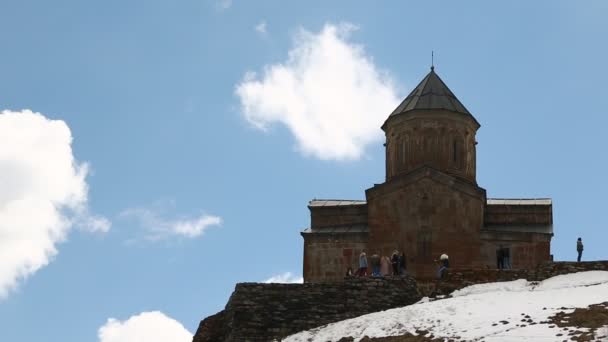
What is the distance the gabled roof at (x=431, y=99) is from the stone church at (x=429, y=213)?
3 cm

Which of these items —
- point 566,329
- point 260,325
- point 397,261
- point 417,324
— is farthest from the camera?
point 397,261

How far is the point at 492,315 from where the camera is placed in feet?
62.9

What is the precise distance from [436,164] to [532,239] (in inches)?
129

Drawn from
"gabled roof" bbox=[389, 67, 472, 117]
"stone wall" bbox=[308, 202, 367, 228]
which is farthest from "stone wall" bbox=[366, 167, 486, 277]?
"gabled roof" bbox=[389, 67, 472, 117]

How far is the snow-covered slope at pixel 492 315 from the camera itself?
1803 cm

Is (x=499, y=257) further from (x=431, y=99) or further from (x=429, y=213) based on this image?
(x=431, y=99)

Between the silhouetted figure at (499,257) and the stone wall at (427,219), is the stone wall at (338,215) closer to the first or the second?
the stone wall at (427,219)

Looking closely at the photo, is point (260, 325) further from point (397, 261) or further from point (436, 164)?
point (436, 164)

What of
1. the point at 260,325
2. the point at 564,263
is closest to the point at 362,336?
the point at 260,325

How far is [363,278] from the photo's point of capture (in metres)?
22.8

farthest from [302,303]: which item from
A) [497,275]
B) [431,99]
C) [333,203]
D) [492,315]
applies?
[431,99]

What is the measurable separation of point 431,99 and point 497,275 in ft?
31.2

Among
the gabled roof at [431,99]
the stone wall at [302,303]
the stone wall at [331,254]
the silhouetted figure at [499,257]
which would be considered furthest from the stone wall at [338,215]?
the stone wall at [302,303]

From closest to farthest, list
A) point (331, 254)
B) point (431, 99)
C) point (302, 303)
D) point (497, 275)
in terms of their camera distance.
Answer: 1. point (302, 303)
2. point (497, 275)
3. point (331, 254)
4. point (431, 99)
